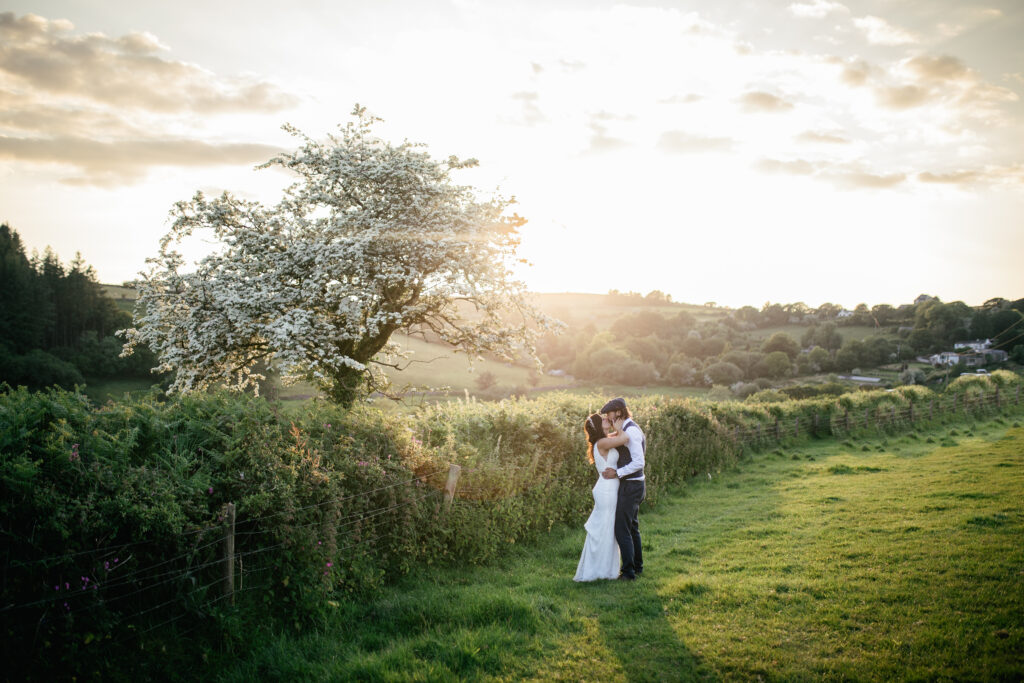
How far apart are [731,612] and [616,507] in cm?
196

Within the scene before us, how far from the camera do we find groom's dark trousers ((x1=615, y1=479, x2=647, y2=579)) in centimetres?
759

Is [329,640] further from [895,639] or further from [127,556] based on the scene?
[895,639]

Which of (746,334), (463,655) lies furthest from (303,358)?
(746,334)

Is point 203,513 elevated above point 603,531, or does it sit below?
above

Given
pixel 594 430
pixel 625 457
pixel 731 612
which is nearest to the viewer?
pixel 731 612

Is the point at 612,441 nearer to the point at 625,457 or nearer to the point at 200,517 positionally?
the point at 625,457

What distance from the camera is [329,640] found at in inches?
222

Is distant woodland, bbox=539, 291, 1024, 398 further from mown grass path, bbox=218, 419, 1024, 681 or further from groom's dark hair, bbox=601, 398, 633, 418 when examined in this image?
groom's dark hair, bbox=601, 398, 633, 418

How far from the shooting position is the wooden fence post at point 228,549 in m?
5.43

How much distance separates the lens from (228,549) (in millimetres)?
5430

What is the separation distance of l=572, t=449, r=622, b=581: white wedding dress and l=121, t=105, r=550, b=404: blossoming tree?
21.2ft

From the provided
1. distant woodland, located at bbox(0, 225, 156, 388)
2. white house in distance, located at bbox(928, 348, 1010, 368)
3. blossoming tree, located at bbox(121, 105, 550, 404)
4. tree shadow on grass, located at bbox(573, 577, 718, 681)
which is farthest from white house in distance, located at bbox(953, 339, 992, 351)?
distant woodland, located at bbox(0, 225, 156, 388)

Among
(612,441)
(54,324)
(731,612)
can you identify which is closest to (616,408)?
(612,441)

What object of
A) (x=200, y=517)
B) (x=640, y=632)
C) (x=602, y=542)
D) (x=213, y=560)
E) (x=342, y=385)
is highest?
(x=342, y=385)
